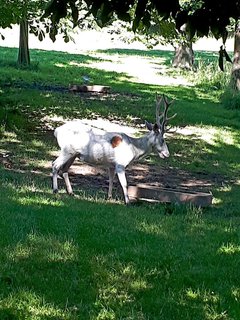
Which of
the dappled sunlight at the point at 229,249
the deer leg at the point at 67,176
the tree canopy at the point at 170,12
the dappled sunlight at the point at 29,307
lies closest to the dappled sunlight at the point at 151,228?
the dappled sunlight at the point at 229,249

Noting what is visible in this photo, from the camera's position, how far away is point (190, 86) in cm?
3253

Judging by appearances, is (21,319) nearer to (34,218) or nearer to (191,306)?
(191,306)

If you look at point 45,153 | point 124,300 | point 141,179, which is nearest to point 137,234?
point 124,300

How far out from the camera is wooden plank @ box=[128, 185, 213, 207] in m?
10.7

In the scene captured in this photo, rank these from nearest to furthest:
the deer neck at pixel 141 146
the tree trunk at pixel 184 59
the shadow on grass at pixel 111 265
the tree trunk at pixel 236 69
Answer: the shadow on grass at pixel 111 265 < the deer neck at pixel 141 146 < the tree trunk at pixel 236 69 < the tree trunk at pixel 184 59

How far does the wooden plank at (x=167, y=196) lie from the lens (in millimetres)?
10695

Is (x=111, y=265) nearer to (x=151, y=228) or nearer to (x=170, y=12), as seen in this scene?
(x=151, y=228)

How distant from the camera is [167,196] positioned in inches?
426

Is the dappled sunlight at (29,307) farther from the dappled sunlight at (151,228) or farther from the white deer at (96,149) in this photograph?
the white deer at (96,149)

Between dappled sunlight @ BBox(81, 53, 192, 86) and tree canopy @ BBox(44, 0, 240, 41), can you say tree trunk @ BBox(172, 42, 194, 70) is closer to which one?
dappled sunlight @ BBox(81, 53, 192, 86)

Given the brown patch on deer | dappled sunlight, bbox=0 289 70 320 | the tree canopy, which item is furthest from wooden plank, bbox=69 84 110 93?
the tree canopy

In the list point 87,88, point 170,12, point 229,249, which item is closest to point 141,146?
point 229,249

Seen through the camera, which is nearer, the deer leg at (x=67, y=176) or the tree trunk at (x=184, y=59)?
the deer leg at (x=67, y=176)

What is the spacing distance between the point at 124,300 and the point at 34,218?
239 cm
